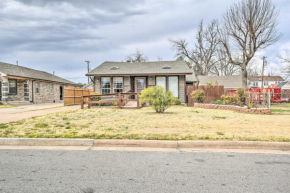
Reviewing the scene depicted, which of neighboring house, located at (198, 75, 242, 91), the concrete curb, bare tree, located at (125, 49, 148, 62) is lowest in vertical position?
the concrete curb

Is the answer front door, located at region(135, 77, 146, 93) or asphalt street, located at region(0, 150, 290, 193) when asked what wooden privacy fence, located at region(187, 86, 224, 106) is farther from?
asphalt street, located at region(0, 150, 290, 193)

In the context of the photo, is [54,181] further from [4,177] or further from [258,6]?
[258,6]

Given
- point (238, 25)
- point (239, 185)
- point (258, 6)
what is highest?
point (258, 6)

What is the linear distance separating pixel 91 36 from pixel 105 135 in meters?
18.8

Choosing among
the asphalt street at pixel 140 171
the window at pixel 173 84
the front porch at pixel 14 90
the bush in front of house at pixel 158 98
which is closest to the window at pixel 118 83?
the window at pixel 173 84

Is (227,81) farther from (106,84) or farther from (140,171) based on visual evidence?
(140,171)

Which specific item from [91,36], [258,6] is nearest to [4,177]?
[91,36]

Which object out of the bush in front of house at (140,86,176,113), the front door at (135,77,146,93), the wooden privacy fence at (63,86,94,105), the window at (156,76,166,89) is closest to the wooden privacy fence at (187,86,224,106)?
the window at (156,76,166,89)

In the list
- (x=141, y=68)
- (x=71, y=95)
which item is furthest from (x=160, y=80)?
(x=71, y=95)

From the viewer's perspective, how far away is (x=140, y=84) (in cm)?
2191

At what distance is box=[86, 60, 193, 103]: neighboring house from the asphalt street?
16398mm

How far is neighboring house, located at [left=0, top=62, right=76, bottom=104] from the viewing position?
20.5 meters

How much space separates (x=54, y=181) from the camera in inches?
126

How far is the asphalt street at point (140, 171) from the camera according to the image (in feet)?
9.86
